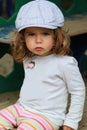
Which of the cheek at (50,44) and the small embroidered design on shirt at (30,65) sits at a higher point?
the cheek at (50,44)

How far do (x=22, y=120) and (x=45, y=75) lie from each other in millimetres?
269

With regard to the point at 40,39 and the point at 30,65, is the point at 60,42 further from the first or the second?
the point at 30,65

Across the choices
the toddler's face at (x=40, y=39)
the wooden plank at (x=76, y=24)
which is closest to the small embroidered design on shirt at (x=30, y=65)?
the toddler's face at (x=40, y=39)

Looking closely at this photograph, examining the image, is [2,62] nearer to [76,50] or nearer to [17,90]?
[17,90]

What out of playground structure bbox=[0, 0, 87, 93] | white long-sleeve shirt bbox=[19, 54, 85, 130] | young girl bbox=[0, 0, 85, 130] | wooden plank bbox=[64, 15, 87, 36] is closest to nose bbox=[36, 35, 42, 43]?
young girl bbox=[0, 0, 85, 130]

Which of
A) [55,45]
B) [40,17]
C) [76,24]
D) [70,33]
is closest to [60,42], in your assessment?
[55,45]

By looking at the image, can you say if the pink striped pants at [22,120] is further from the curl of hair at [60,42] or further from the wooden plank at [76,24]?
the wooden plank at [76,24]

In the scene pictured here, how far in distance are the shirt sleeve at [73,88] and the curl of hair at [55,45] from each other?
6 centimetres

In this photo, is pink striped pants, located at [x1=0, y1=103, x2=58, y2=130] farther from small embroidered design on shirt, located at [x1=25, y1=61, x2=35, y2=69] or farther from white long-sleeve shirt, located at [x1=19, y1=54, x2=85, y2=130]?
small embroidered design on shirt, located at [x1=25, y1=61, x2=35, y2=69]

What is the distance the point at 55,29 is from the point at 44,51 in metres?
0.13

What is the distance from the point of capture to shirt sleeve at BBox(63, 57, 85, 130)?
215 cm

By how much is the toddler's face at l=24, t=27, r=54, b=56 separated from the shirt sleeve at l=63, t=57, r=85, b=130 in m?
0.12

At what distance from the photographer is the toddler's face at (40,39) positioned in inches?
83.4

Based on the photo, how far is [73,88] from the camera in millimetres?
2168
